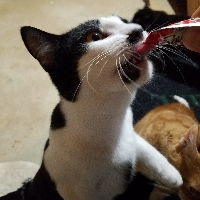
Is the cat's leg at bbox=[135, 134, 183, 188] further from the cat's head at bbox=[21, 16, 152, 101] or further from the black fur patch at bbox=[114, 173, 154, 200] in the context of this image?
the cat's head at bbox=[21, 16, 152, 101]

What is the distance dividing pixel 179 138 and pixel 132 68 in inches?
Result: 27.9

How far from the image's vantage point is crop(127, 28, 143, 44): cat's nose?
42.6 inches

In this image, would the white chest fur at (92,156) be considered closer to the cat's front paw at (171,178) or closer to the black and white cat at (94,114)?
the black and white cat at (94,114)

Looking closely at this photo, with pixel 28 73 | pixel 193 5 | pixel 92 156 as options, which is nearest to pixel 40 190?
pixel 92 156

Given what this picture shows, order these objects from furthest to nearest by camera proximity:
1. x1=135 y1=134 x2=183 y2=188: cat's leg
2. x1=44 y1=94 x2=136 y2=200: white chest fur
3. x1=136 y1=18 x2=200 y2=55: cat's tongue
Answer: x1=135 y1=134 x2=183 y2=188: cat's leg, x1=44 y1=94 x2=136 y2=200: white chest fur, x1=136 y1=18 x2=200 y2=55: cat's tongue

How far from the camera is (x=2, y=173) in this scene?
73.2 inches

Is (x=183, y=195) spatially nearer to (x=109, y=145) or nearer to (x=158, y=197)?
(x=158, y=197)

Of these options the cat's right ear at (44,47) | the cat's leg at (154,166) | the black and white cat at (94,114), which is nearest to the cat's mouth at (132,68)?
the black and white cat at (94,114)

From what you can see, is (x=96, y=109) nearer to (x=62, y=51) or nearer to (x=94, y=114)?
(x=94, y=114)

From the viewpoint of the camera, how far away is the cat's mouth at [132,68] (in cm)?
109

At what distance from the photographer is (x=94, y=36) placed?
3.80 feet

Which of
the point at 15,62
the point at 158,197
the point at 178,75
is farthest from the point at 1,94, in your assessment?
the point at 158,197

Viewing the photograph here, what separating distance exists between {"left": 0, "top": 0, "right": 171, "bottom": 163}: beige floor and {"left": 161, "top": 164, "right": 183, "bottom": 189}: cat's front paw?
76cm

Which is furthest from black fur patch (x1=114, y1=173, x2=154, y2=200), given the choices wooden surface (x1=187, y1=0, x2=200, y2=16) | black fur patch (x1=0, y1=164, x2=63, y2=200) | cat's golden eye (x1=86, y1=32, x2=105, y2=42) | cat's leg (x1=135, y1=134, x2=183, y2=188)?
wooden surface (x1=187, y1=0, x2=200, y2=16)
